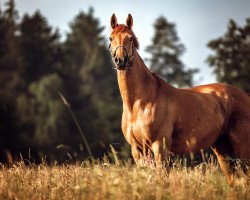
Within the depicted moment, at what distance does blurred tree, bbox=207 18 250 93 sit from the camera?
119 ft

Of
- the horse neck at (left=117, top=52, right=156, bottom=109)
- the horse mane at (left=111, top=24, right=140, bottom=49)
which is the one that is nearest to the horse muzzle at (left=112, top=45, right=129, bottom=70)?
the horse neck at (left=117, top=52, right=156, bottom=109)

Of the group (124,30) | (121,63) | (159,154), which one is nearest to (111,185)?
(159,154)

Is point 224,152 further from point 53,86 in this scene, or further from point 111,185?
point 53,86

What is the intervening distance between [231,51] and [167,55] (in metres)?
19.1

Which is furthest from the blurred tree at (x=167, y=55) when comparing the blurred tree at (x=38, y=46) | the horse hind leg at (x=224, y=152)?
the horse hind leg at (x=224, y=152)

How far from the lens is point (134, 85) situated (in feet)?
27.3

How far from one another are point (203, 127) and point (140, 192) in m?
3.39

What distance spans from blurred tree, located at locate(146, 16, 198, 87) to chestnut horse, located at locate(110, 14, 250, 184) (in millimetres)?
45631

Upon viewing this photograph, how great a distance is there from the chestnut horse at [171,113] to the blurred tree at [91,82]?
89.6ft

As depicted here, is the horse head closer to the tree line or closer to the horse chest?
the horse chest

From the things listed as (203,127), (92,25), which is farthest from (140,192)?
(92,25)

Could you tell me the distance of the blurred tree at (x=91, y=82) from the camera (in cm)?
4184

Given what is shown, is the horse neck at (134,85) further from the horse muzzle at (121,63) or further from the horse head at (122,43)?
the horse muzzle at (121,63)

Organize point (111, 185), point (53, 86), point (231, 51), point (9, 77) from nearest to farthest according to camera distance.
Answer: point (111, 185) < point (231, 51) < point (53, 86) < point (9, 77)
